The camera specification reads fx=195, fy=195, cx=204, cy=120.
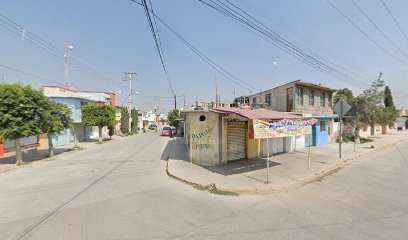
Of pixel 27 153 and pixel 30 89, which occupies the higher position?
pixel 30 89

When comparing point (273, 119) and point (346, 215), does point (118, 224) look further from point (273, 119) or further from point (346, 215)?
point (273, 119)

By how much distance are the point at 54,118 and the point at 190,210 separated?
1389cm

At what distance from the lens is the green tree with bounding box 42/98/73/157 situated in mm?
13203

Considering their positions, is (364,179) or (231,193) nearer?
(231,193)

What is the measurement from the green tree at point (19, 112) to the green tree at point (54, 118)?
19.3 inches

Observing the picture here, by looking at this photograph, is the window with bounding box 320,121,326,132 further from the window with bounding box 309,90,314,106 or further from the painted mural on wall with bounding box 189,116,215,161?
the painted mural on wall with bounding box 189,116,215,161

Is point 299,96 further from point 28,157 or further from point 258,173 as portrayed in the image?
point 28,157

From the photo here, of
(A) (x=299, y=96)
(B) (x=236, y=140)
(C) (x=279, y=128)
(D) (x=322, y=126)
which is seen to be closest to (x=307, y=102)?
(A) (x=299, y=96)

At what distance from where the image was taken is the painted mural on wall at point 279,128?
26.6 feet

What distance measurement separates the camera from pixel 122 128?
124 feet

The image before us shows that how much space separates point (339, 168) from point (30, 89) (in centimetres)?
1881

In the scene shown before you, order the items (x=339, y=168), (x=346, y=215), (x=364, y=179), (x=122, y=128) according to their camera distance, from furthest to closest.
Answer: (x=122, y=128) < (x=339, y=168) < (x=364, y=179) < (x=346, y=215)

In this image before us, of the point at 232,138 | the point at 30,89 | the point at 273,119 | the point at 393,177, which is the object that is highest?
the point at 30,89

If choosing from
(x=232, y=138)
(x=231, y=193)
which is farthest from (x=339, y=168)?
(x=231, y=193)
